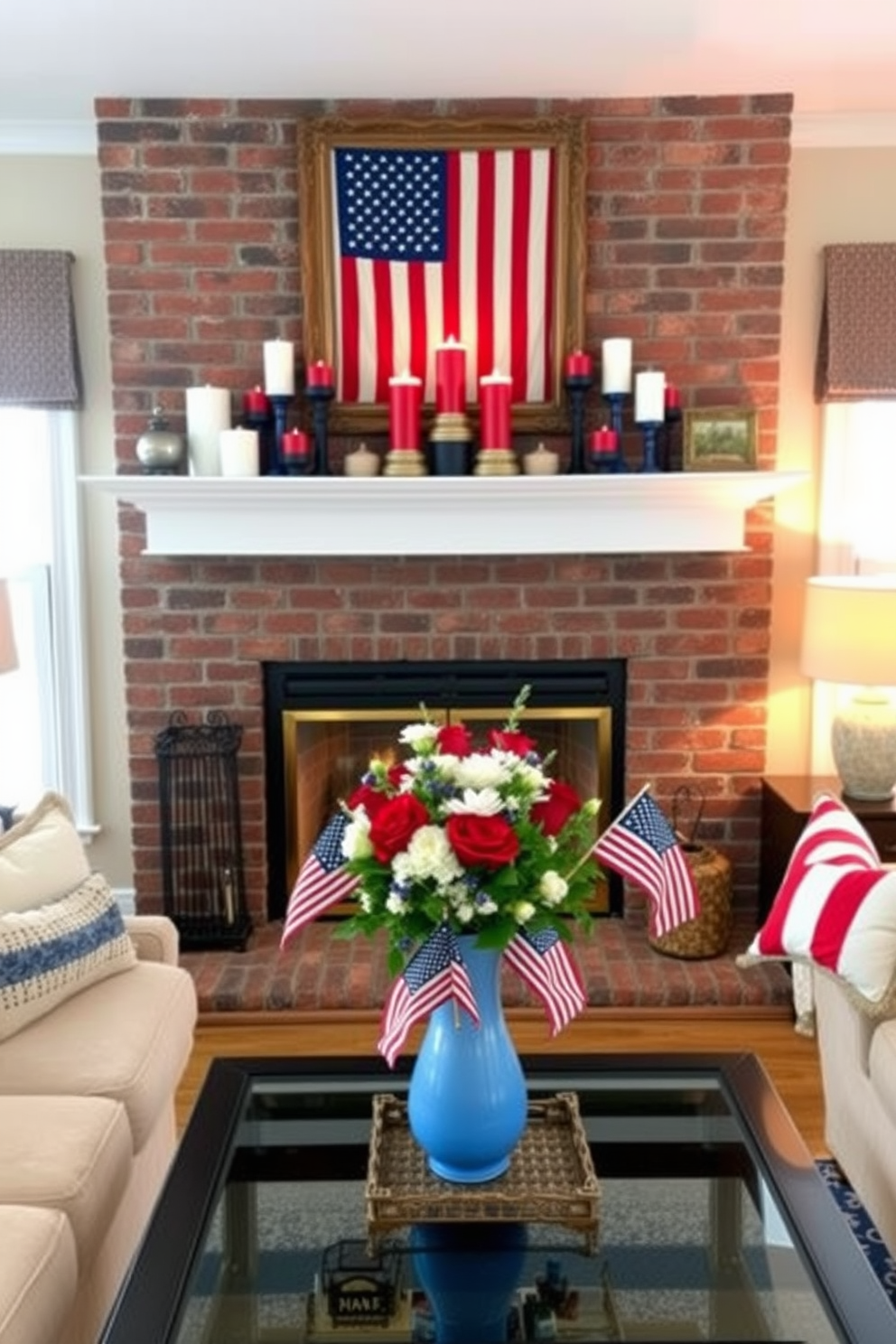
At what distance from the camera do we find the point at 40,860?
231 centimetres

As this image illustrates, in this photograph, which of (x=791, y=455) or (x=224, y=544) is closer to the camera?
(x=224, y=544)

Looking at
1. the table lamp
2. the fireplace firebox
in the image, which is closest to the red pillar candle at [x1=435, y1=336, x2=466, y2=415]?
the fireplace firebox

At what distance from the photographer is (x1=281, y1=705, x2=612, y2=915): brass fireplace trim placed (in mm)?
3650

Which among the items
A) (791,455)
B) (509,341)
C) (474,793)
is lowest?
(474,793)

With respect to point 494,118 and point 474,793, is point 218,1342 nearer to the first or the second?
point 474,793

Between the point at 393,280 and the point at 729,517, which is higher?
the point at 393,280

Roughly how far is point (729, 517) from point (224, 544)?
4.91 feet

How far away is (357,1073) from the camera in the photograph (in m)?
2.02

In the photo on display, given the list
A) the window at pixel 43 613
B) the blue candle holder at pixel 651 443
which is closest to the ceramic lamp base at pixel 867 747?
the blue candle holder at pixel 651 443

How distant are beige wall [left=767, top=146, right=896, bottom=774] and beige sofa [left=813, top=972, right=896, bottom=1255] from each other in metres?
1.46

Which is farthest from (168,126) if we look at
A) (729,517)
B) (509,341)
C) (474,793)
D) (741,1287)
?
(741,1287)

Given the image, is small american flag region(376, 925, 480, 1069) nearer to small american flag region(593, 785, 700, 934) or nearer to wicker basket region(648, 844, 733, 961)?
small american flag region(593, 785, 700, 934)

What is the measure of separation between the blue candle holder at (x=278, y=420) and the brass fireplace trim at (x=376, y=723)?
775 millimetres

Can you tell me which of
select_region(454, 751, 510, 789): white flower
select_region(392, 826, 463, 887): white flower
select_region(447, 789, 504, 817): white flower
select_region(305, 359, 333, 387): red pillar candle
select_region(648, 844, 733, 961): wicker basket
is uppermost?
select_region(305, 359, 333, 387): red pillar candle
